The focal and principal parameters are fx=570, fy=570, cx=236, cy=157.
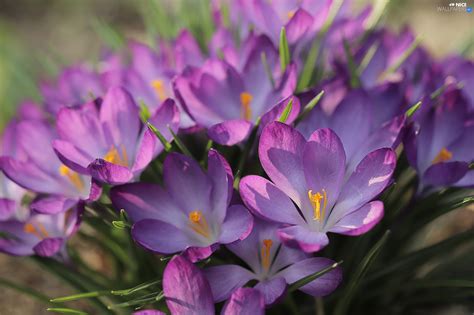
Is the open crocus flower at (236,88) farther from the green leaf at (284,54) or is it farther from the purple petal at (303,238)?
the purple petal at (303,238)

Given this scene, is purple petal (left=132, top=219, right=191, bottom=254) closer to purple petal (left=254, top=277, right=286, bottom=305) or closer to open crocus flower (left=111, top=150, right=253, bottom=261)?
open crocus flower (left=111, top=150, right=253, bottom=261)

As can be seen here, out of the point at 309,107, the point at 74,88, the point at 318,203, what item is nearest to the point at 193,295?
the point at 318,203

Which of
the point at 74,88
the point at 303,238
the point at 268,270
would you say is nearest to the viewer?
the point at 303,238

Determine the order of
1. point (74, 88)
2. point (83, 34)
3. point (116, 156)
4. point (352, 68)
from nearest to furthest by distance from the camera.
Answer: point (116, 156), point (352, 68), point (74, 88), point (83, 34)

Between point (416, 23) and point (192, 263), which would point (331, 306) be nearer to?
point (192, 263)

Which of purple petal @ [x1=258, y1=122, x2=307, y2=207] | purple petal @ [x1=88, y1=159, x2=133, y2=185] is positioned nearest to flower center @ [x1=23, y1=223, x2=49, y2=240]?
purple petal @ [x1=88, y1=159, x2=133, y2=185]

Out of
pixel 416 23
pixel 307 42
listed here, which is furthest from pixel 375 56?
pixel 416 23

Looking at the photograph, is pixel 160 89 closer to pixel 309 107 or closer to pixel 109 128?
pixel 109 128
